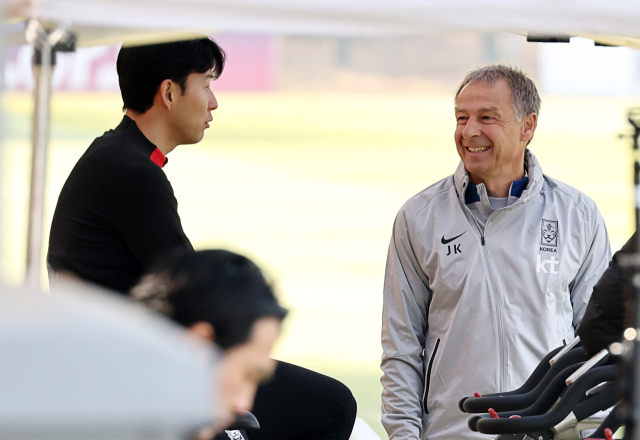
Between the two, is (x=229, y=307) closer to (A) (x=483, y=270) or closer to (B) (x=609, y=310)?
(B) (x=609, y=310)

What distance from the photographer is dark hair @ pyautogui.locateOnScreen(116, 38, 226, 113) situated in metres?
1.93

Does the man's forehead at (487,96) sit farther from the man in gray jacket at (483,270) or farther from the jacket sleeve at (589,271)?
the jacket sleeve at (589,271)

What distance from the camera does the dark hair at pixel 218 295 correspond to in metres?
1.32

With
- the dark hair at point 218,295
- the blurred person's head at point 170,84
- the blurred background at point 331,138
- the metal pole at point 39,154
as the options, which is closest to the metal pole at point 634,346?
the dark hair at point 218,295

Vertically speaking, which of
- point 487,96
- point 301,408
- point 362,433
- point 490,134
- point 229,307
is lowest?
point 362,433

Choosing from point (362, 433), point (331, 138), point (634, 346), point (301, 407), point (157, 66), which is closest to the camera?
point (634, 346)

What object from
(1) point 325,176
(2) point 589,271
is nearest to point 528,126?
(2) point 589,271

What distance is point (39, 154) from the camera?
239cm

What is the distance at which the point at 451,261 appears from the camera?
2.36m

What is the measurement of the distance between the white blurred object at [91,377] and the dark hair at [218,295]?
2.17 ft

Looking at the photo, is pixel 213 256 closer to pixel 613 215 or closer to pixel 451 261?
pixel 451 261

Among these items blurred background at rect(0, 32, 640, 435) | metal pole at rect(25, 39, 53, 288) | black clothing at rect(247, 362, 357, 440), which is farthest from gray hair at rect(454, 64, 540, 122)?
blurred background at rect(0, 32, 640, 435)

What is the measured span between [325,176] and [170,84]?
1869 centimetres

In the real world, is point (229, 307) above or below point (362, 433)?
above
